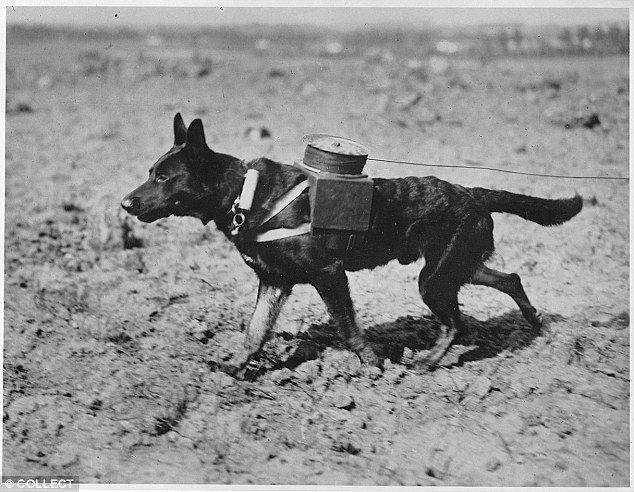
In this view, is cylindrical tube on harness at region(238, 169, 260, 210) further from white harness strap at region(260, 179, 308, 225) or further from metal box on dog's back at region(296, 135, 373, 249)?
metal box on dog's back at region(296, 135, 373, 249)

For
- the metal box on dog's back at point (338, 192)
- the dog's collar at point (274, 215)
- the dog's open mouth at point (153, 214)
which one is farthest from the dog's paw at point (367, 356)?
the dog's open mouth at point (153, 214)

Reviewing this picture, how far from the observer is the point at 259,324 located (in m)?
4.48

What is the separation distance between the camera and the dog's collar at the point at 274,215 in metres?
4.11

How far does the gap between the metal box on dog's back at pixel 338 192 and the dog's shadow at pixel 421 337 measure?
2.14 feet

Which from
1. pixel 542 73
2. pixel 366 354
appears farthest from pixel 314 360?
pixel 542 73

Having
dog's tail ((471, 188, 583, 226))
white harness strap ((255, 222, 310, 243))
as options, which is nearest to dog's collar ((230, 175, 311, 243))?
white harness strap ((255, 222, 310, 243))

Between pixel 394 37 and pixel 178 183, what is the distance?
2.05m

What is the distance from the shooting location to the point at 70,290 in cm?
483

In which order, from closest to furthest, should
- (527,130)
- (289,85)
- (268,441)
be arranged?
(268,441) → (527,130) → (289,85)

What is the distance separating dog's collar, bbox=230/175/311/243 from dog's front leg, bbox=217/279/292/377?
0.38 m

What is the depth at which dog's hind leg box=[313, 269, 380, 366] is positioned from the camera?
4238 mm

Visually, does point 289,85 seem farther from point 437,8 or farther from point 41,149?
point 41,149

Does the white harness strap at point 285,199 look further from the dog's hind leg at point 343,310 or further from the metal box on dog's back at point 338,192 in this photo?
the dog's hind leg at point 343,310

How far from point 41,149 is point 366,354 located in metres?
2.92
